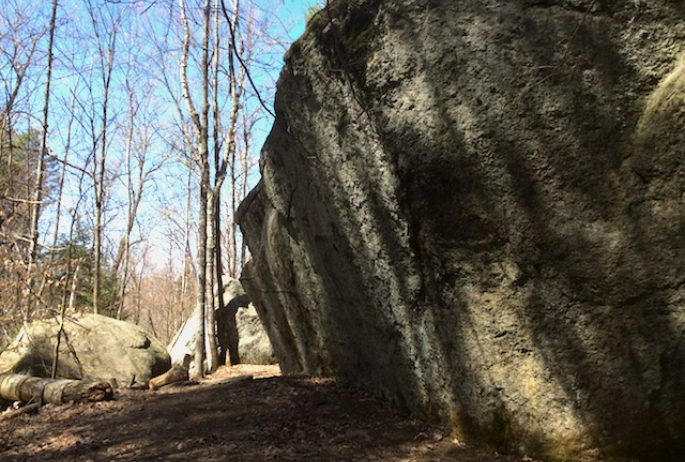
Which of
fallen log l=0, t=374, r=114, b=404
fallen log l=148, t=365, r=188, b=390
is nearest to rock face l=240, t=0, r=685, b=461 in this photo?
fallen log l=0, t=374, r=114, b=404

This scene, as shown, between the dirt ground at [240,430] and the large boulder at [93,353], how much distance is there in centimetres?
194

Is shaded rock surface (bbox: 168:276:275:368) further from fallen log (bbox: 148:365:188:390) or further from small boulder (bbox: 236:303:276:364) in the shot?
fallen log (bbox: 148:365:188:390)

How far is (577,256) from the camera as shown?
4.07 metres

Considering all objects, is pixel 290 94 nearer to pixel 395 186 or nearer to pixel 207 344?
pixel 395 186

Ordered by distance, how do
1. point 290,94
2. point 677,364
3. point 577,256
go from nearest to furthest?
point 677,364 < point 577,256 < point 290,94

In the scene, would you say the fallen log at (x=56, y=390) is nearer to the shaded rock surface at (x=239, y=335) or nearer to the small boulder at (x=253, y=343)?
the shaded rock surface at (x=239, y=335)

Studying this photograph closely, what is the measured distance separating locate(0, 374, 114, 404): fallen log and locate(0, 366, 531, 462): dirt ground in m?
0.17

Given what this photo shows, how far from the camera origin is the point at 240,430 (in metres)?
5.65

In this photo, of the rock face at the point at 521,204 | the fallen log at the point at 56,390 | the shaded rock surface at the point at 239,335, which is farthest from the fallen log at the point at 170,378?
the rock face at the point at 521,204

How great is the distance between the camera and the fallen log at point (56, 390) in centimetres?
791

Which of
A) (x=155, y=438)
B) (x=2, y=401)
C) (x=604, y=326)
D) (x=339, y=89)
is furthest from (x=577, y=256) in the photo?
(x=2, y=401)

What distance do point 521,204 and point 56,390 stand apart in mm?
7090

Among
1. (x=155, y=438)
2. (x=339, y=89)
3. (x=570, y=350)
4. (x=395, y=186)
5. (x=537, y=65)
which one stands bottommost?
(x=155, y=438)

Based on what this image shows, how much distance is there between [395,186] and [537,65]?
60.8 inches
